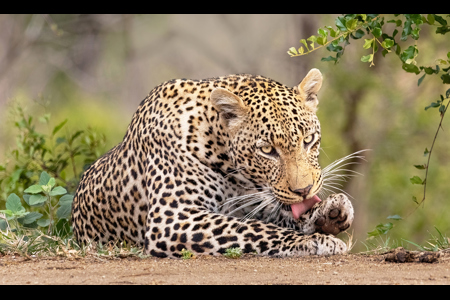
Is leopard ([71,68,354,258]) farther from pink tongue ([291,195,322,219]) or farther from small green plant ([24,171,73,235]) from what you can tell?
small green plant ([24,171,73,235])

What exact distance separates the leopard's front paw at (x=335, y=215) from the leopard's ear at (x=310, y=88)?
1173 mm

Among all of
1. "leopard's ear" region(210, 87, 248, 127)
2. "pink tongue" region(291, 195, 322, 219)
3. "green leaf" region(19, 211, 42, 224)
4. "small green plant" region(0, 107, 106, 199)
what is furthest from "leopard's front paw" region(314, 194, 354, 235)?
"small green plant" region(0, 107, 106, 199)

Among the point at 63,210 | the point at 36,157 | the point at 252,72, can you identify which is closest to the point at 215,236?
the point at 63,210

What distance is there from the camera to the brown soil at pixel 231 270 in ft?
19.4

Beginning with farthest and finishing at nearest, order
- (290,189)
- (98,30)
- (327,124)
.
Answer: (98,30) < (327,124) < (290,189)

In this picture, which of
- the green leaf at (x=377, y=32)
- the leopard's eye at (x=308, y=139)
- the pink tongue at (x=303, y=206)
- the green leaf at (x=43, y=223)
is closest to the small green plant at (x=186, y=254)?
the pink tongue at (x=303, y=206)

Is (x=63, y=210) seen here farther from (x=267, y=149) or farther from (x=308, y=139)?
(x=308, y=139)

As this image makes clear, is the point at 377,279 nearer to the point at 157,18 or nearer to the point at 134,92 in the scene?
the point at 134,92

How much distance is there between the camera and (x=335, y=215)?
773 cm

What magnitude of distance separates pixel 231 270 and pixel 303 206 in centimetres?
171

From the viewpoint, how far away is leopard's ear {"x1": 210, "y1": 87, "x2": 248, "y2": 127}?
25.7 feet

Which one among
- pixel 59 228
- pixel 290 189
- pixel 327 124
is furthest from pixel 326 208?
pixel 327 124
